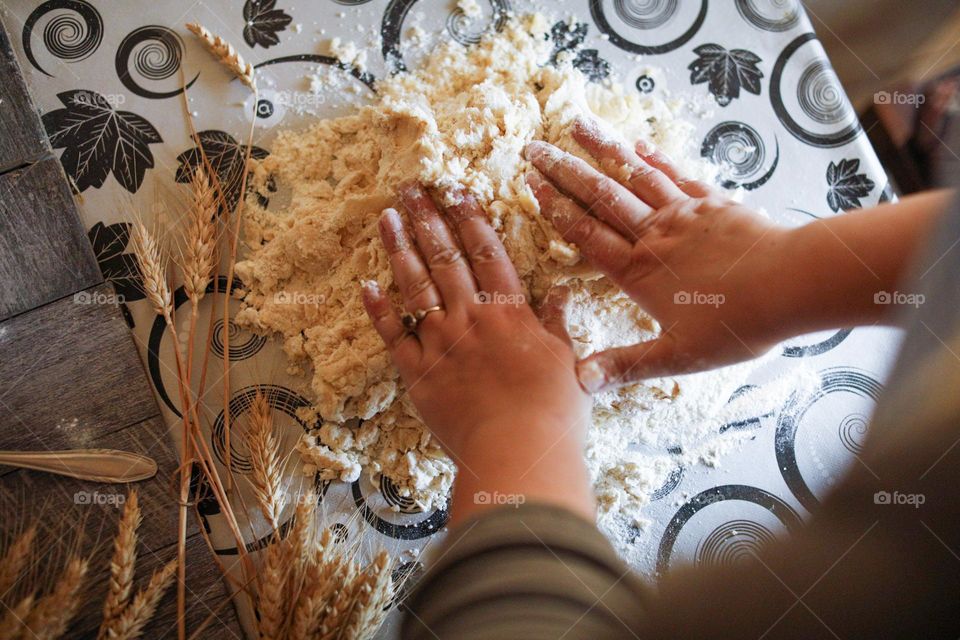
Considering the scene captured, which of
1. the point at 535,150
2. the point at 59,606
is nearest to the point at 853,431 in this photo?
the point at 535,150

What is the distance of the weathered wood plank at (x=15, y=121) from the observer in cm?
116

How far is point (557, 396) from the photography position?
3.10 feet

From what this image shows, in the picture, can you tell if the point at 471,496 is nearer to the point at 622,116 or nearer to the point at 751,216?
the point at 751,216

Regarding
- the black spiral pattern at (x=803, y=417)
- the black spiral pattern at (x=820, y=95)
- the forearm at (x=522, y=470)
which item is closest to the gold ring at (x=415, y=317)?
the forearm at (x=522, y=470)

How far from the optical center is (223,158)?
1.26 metres

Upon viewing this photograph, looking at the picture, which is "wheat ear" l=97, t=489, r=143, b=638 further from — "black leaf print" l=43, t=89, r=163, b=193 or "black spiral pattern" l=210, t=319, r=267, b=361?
"black leaf print" l=43, t=89, r=163, b=193

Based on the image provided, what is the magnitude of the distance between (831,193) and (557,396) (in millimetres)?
877

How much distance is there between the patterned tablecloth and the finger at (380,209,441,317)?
33 centimetres

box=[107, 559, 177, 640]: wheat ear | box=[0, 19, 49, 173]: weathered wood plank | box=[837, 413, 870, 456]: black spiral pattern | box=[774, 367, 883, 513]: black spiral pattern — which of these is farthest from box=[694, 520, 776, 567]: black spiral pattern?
box=[0, 19, 49, 173]: weathered wood plank

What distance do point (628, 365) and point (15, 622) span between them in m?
1.00

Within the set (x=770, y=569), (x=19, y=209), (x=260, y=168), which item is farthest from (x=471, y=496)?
(x=19, y=209)

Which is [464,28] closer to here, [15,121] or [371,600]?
[15,121]

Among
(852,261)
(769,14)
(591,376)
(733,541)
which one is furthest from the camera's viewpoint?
(769,14)

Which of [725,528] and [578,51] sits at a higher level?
[578,51]
